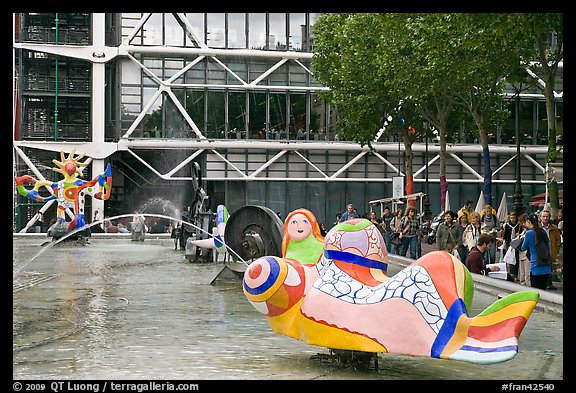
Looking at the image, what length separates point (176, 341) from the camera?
47.4 feet

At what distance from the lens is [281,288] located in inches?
452

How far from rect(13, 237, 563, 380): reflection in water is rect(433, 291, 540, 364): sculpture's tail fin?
1.18 metres

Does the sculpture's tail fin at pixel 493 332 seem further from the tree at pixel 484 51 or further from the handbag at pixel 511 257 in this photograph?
the tree at pixel 484 51

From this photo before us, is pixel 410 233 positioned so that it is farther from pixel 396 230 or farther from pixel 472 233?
pixel 472 233

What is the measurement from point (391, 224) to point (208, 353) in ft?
78.4

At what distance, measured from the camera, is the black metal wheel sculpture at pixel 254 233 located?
76.4 feet

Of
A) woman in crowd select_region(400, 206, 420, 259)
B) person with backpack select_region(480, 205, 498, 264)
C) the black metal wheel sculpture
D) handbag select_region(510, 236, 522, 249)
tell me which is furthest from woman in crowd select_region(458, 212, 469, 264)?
woman in crowd select_region(400, 206, 420, 259)

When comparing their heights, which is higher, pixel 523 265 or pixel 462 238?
pixel 462 238

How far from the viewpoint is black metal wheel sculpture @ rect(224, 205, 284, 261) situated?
2328 cm

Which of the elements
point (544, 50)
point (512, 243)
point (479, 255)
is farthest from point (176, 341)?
point (544, 50)

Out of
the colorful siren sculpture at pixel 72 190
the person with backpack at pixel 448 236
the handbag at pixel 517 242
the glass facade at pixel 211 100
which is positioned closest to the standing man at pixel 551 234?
the handbag at pixel 517 242

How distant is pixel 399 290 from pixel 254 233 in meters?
13.2

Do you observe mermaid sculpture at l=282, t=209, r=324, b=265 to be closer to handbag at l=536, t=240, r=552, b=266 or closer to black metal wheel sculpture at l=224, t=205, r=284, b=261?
handbag at l=536, t=240, r=552, b=266
